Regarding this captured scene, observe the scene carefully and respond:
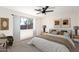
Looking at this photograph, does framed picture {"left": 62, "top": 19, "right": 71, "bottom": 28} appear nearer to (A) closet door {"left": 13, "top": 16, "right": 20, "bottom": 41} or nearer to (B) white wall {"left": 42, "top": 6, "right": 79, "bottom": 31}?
(B) white wall {"left": 42, "top": 6, "right": 79, "bottom": 31}

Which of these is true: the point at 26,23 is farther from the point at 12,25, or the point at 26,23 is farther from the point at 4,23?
the point at 4,23

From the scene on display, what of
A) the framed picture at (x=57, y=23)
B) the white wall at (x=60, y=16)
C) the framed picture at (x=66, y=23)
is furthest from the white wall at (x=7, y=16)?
the framed picture at (x=66, y=23)

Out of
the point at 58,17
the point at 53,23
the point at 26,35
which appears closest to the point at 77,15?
the point at 58,17

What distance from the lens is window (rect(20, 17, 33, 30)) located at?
2402 mm

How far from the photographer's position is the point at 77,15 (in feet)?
7.54

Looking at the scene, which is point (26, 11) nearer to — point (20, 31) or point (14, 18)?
point (14, 18)

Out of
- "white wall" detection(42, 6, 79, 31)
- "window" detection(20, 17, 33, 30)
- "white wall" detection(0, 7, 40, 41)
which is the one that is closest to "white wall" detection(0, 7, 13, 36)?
"white wall" detection(0, 7, 40, 41)

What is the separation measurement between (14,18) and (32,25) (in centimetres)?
52

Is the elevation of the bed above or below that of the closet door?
below

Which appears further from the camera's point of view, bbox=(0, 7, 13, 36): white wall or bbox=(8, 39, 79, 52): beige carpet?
bbox=(8, 39, 79, 52): beige carpet

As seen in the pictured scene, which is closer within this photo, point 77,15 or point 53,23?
point 77,15

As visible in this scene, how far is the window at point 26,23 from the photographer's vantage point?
2.40 meters

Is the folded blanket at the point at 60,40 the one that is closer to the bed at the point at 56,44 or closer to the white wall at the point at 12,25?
the bed at the point at 56,44

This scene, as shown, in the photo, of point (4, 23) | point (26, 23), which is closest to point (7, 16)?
point (4, 23)
